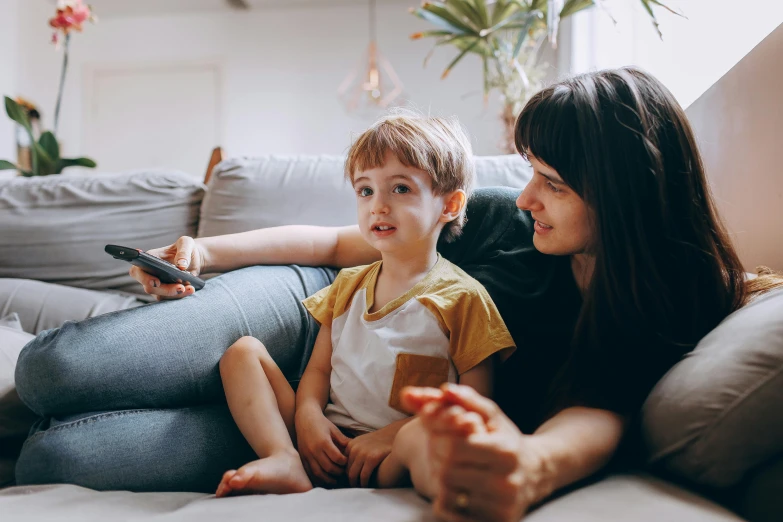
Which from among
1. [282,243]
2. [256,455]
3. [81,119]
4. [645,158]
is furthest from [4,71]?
[645,158]

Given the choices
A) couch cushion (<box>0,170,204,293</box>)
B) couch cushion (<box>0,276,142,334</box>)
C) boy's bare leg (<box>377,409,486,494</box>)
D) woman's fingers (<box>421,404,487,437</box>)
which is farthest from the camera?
couch cushion (<box>0,170,204,293</box>)

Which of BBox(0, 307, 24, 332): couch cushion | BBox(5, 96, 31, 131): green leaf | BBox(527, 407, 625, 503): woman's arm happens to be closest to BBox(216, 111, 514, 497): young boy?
BBox(527, 407, 625, 503): woman's arm

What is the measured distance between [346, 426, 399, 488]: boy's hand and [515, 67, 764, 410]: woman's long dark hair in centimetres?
26

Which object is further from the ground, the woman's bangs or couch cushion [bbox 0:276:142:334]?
the woman's bangs

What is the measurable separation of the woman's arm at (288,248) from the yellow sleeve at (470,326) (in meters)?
0.37

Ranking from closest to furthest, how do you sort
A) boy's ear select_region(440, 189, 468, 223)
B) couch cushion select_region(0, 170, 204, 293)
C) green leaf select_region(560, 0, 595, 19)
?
1. boy's ear select_region(440, 189, 468, 223)
2. couch cushion select_region(0, 170, 204, 293)
3. green leaf select_region(560, 0, 595, 19)

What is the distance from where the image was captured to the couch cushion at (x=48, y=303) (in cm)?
155

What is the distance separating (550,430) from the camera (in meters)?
0.69

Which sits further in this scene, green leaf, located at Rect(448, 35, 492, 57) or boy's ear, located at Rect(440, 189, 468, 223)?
green leaf, located at Rect(448, 35, 492, 57)

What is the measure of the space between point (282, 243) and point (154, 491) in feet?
1.86

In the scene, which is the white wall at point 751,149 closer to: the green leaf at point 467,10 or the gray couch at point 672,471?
the gray couch at point 672,471

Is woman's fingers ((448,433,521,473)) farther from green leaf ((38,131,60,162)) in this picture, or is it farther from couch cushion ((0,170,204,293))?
green leaf ((38,131,60,162))

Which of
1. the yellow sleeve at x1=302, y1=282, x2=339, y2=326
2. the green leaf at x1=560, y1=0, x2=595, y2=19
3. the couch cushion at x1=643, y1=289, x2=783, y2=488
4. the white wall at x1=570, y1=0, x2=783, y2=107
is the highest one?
the green leaf at x1=560, y1=0, x2=595, y2=19

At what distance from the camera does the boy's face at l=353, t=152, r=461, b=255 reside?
40.2 inches
